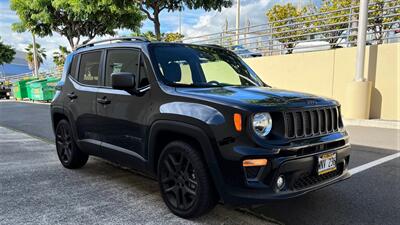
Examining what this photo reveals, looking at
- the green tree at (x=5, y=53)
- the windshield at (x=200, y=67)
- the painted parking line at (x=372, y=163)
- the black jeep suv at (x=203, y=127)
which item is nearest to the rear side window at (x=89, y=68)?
the black jeep suv at (x=203, y=127)

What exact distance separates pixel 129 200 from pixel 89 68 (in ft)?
6.66

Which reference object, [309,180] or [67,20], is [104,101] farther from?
[67,20]

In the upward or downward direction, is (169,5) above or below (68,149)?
above

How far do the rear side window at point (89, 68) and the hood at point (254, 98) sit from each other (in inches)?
67.5

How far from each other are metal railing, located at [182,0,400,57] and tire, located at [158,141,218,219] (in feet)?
20.7

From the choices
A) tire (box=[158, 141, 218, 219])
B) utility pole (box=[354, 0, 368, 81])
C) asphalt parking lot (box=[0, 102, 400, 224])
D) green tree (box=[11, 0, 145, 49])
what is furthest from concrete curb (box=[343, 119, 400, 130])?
green tree (box=[11, 0, 145, 49])

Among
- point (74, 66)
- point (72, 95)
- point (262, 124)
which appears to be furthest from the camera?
point (74, 66)

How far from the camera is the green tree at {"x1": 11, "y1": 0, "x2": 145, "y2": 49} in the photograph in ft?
58.7

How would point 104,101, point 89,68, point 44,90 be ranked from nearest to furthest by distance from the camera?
point 104,101, point 89,68, point 44,90

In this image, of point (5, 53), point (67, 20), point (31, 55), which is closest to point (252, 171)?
point (67, 20)

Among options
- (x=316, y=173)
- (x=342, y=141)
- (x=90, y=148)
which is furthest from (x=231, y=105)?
(x=90, y=148)

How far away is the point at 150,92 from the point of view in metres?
3.90

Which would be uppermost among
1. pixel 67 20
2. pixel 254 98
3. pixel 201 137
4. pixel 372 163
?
pixel 67 20

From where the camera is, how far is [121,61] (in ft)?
14.9
